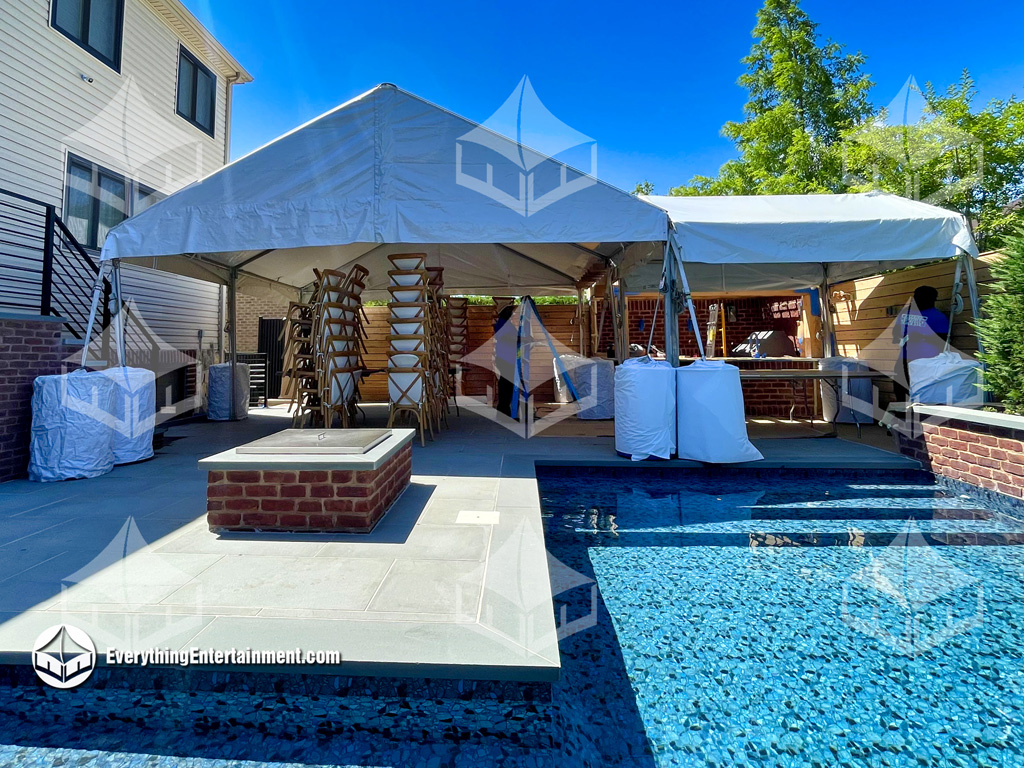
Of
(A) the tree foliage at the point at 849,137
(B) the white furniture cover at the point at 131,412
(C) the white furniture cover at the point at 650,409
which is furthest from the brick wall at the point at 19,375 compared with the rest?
(A) the tree foliage at the point at 849,137

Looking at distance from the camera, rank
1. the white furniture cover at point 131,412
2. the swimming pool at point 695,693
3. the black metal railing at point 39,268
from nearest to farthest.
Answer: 1. the swimming pool at point 695,693
2. the white furniture cover at point 131,412
3. the black metal railing at point 39,268

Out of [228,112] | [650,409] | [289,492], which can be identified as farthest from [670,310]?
[228,112]

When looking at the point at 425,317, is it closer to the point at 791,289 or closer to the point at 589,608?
the point at 589,608

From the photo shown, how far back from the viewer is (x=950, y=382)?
15.7ft

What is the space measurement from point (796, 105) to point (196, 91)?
50.5 feet

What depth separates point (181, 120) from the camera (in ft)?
29.6

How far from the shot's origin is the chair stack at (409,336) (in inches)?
227

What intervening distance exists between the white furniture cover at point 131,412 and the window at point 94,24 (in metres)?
5.58

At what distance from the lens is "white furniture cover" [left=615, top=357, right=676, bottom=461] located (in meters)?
4.82

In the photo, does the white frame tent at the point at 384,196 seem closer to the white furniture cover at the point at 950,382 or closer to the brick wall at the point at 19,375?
the brick wall at the point at 19,375

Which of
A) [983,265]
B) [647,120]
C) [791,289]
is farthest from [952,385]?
[647,120]

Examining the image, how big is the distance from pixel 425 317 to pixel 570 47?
A: 969 cm

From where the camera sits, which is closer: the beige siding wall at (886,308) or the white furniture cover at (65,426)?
the white furniture cover at (65,426)

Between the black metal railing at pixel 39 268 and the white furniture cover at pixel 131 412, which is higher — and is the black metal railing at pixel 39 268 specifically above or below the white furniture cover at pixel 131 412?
above
